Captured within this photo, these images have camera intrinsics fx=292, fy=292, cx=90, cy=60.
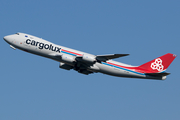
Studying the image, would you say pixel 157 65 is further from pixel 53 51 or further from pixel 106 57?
pixel 53 51

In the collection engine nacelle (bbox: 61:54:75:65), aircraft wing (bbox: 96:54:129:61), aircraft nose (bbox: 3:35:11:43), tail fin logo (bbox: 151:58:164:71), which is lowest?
engine nacelle (bbox: 61:54:75:65)

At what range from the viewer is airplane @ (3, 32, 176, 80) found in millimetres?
51625

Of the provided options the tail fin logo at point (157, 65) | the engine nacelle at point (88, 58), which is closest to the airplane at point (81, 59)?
the engine nacelle at point (88, 58)

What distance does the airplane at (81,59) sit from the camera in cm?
5162

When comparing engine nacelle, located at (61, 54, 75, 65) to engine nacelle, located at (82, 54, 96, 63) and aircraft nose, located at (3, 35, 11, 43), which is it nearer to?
engine nacelle, located at (82, 54, 96, 63)

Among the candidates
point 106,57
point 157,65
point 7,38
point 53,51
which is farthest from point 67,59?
point 157,65

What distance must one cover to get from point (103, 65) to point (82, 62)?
414cm

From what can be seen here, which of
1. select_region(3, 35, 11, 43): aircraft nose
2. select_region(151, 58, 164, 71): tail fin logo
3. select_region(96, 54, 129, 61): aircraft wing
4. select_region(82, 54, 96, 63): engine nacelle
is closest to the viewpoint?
select_region(96, 54, 129, 61): aircraft wing

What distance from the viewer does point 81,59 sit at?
169ft

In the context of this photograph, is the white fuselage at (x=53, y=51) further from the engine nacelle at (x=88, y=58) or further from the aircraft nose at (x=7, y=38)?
the engine nacelle at (x=88, y=58)

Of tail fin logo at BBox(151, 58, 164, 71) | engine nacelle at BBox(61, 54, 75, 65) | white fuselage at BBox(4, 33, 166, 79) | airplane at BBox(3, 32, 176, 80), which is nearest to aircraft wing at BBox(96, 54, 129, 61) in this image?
airplane at BBox(3, 32, 176, 80)

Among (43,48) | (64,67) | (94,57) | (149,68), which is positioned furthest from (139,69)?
(43,48)

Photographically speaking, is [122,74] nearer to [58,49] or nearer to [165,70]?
[165,70]

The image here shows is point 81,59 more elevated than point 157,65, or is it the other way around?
point 157,65
